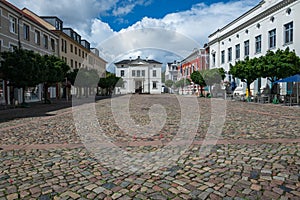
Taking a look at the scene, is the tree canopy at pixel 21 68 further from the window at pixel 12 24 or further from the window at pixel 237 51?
the window at pixel 237 51

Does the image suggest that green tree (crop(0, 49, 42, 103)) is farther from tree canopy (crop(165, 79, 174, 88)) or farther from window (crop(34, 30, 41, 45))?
tree canopy (crop(165, 79, 174, 88))

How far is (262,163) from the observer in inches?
174

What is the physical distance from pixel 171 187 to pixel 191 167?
3.06 ft

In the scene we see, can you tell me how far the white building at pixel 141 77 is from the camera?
219ft

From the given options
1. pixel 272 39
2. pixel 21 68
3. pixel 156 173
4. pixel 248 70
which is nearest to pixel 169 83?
pixel 272 39

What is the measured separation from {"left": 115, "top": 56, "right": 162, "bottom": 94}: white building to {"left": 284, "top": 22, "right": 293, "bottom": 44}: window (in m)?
43.6

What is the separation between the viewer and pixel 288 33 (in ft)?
78.6

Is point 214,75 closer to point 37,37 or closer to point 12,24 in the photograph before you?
point 37,37

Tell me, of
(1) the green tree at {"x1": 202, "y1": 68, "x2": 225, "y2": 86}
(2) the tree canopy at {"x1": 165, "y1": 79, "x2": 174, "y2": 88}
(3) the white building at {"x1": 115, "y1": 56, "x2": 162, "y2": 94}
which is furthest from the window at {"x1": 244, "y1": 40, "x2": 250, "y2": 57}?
(2) the tree canopy at {"x1": 165, "y1": 79, "x2": 174, "y2": 88}

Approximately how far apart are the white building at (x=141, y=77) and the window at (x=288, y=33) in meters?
43.6

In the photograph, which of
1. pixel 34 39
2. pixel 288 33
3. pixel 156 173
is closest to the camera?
pixel 156 173

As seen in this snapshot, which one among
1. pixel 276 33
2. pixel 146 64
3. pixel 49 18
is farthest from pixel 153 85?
pixel 276 33

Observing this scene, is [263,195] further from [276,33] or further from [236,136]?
[276,33]

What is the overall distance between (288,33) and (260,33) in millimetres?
5085
